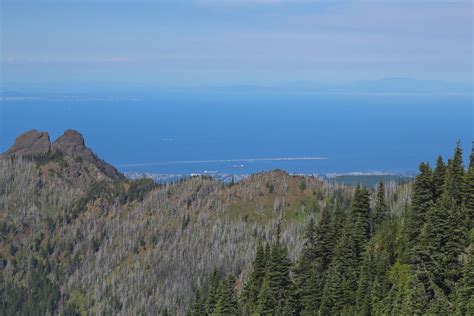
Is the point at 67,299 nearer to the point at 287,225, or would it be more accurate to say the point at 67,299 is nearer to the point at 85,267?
the point at 85,267

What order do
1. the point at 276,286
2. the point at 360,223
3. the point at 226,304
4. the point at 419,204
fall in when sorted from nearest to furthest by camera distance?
the point at 419,204, the point at 360,223, the point at 276,286, the point at 226,304

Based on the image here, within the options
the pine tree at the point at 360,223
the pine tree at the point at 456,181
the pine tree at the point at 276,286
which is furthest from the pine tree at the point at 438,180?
the pine tree at the point at 276,286

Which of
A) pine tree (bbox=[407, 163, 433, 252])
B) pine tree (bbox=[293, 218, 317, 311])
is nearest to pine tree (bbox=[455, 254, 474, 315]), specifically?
pine tree (bbox=[407, 163, 433, 252])

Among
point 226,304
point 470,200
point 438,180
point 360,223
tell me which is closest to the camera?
point 470,200

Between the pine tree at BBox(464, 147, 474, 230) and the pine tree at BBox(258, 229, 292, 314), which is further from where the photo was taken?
the pine tree at BBox(258, 229, 292, 314)

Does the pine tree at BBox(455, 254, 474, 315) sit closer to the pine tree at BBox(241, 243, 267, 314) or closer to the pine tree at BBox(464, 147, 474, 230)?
the pine tree at BBox(464, 147, 474, 230)

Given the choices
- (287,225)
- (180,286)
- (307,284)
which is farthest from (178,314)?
(307,284)

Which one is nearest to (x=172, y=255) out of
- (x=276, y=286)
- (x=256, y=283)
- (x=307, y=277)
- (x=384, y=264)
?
(x=256, y=283)

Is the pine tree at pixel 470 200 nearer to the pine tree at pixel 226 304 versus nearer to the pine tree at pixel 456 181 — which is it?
the pine tree at pixel 456 181

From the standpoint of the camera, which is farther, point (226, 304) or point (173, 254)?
point (173, 254)

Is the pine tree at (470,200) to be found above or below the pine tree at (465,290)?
above

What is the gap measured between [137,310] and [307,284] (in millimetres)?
97167

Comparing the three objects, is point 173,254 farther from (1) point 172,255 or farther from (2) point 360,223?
(2) point 360,223

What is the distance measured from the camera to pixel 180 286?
166 metres
